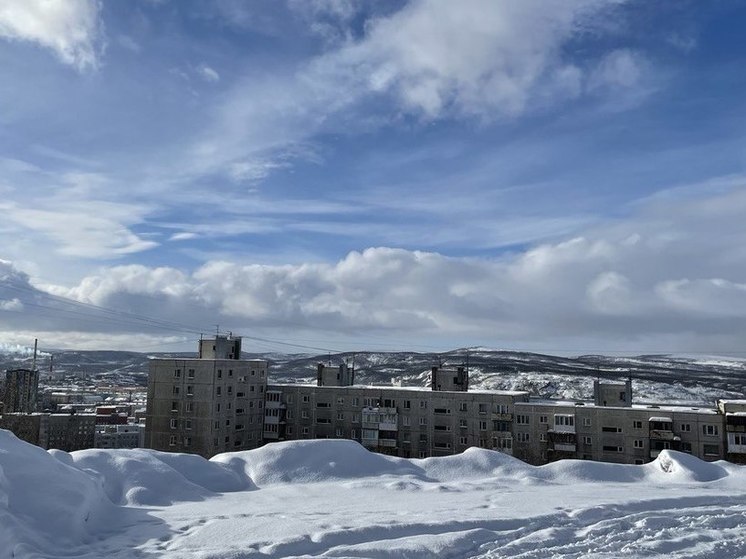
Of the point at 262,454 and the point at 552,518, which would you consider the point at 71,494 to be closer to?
the point at 262,454

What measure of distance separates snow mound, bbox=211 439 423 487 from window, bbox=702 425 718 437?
30.4m

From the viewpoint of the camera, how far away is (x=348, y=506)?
25.4m

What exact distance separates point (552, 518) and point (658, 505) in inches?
262

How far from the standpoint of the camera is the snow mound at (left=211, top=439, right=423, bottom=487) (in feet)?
106

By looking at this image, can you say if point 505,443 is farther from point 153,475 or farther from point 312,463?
point 153,475

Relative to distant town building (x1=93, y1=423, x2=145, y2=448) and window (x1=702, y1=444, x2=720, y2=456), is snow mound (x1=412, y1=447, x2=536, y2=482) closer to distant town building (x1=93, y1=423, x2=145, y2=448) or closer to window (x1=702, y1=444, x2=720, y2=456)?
window (x1=702, y1=444, x2=720, y2=456)

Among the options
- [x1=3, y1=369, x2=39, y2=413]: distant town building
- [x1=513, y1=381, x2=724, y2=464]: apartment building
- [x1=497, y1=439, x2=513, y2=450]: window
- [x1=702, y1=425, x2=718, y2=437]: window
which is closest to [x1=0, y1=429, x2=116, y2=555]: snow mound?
[x1=497, y1=439, x2=513, y2=450]: window

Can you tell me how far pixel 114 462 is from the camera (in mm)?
28844

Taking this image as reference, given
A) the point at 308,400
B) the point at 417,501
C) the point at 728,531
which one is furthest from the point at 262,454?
the point at 308,400

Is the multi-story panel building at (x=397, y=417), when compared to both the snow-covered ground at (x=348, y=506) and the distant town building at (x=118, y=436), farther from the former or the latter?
the distant town building at (x=118, y=436)

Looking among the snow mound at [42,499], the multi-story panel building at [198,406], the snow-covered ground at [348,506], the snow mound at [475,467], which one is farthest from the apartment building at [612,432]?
the snow mound at [42,499]

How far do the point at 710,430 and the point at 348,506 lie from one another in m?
39.2

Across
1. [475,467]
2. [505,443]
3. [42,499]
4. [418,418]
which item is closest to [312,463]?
[475,467]

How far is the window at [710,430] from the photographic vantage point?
50.7 m
